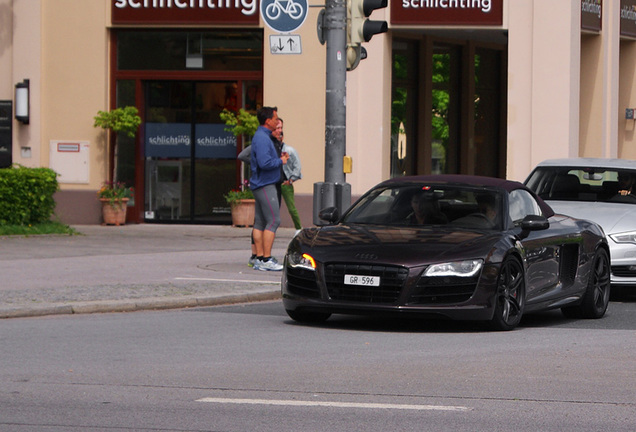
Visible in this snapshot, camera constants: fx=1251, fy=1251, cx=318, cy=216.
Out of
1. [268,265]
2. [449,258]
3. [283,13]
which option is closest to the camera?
[449,258]

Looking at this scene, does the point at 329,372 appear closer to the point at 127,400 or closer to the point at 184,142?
the point at 127,400

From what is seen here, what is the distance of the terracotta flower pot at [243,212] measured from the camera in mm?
23703

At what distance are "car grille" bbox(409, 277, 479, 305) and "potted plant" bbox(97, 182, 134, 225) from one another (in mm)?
14638

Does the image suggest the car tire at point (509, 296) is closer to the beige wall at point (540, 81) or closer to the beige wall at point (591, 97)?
the beige wall at point (540, 81)

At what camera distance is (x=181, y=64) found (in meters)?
24.4

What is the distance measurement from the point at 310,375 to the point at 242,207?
15.6 m

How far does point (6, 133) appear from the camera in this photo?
24.6m

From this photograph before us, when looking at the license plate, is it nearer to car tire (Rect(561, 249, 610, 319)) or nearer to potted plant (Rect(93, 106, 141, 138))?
car tire (Rect(561, 249, 610, 319))

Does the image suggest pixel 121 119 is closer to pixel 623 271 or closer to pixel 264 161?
pixel 264 161

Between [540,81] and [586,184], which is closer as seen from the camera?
[586,184]

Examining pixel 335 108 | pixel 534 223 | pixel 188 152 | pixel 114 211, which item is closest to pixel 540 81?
pixel 188 152

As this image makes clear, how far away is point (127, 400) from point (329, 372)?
1573 millimetres

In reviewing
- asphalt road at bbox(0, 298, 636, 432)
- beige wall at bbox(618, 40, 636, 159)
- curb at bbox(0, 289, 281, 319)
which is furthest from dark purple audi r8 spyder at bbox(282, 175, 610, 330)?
beige wall at bbox(618, 40, 636, 159)

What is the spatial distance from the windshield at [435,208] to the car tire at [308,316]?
0.94 metres
